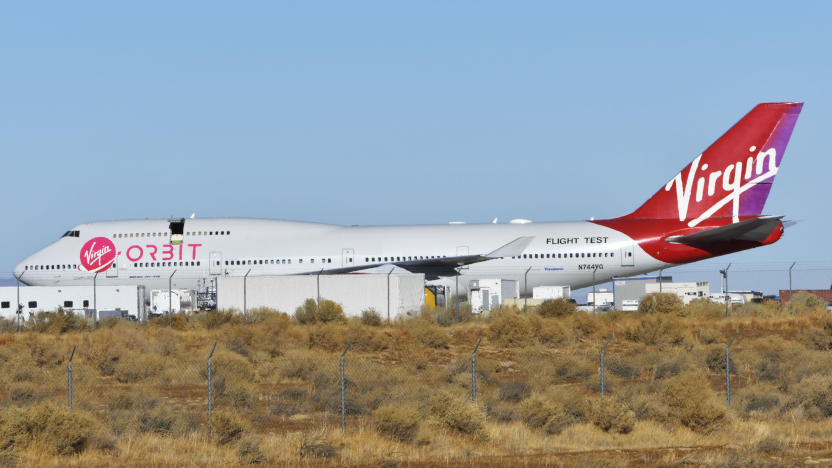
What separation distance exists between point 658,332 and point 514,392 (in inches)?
532

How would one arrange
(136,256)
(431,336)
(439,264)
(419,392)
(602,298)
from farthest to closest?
(602,298) → (136,256) → (439,264) → (431,336) → (419,392)

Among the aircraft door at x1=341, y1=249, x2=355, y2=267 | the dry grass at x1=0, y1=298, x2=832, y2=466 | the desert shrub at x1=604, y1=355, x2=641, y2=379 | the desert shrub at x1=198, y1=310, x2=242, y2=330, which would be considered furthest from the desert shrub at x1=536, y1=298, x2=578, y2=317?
the desert shrub at x1=604, y1=355, x2=641, y2=379

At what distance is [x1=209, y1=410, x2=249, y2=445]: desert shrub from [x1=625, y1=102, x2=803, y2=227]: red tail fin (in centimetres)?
3286

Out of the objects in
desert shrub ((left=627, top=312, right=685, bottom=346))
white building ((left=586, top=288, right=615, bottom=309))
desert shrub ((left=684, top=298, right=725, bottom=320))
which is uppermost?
white building ((left=586, top=288, right=615, bottom=309))

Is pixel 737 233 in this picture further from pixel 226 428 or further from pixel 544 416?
pixel 226 428

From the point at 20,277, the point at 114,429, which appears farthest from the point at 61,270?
the point at 114,429

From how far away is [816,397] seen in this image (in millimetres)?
21344

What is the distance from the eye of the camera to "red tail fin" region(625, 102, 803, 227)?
46031mm

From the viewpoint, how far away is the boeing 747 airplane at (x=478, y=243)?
152 ft

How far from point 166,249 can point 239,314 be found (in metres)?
7.02

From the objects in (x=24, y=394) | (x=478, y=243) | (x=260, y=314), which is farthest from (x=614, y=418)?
(x=478, y=243)

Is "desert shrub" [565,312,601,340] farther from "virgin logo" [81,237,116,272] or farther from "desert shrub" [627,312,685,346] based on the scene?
"virgin logo" [81,237,116,272]

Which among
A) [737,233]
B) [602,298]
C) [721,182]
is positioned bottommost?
[602,298]

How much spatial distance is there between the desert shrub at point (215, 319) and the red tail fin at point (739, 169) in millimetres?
19725
